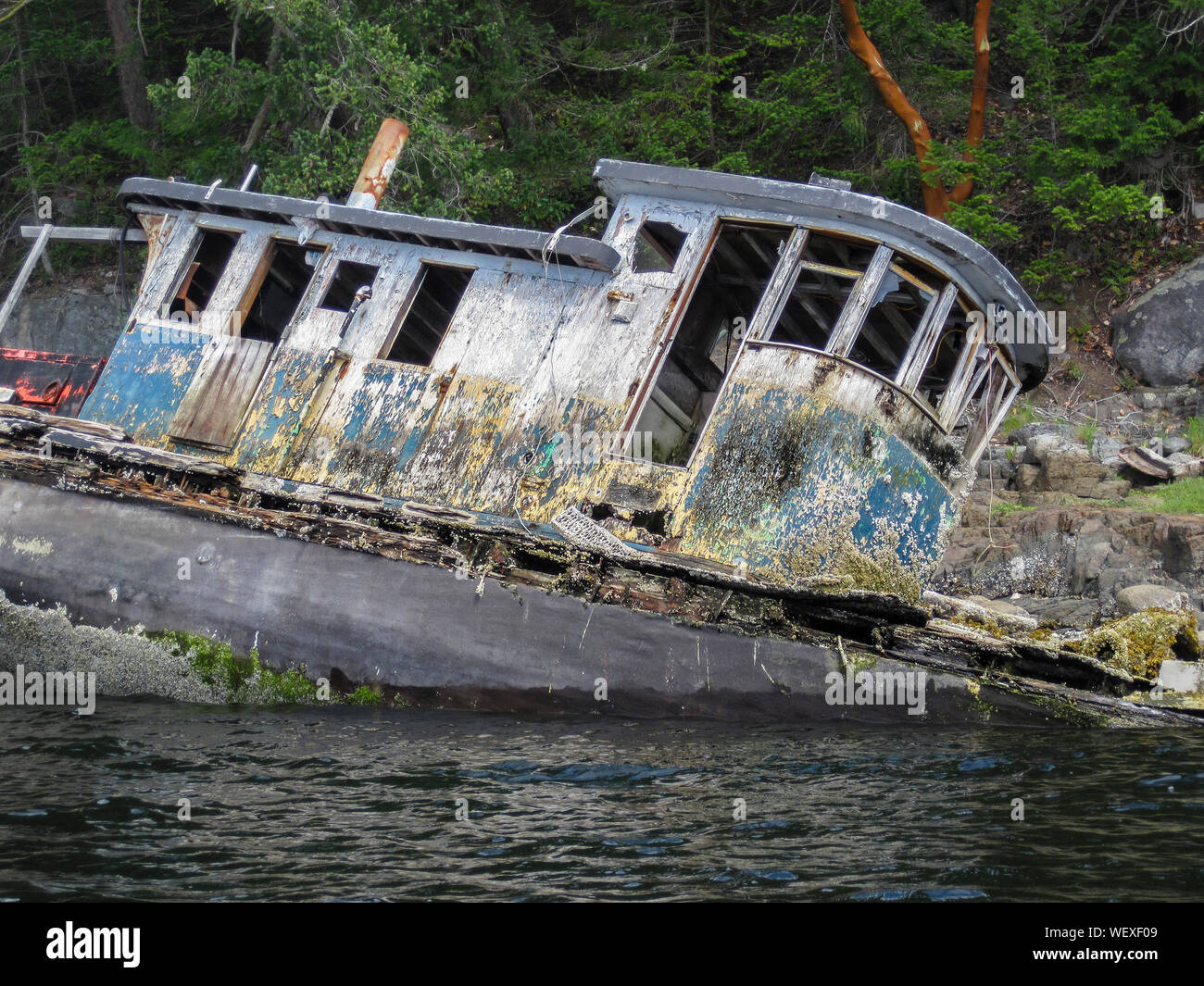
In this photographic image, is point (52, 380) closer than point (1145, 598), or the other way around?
point (1145, 598)

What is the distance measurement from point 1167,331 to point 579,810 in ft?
43.7

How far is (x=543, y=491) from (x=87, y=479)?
12.1 feet

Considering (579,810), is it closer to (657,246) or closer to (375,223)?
(657,246)

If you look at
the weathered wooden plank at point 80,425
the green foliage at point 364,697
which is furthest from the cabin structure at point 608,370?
the green foliage at point 364,697

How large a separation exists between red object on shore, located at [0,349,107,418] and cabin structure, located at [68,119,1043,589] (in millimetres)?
574

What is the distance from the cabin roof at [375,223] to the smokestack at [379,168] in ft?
1.69

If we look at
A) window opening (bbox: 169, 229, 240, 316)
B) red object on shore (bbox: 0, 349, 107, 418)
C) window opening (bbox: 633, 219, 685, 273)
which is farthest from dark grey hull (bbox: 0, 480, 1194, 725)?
window opening (bbox: 633, 219, 685, 273)

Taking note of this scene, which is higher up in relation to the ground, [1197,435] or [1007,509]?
[1197,435]

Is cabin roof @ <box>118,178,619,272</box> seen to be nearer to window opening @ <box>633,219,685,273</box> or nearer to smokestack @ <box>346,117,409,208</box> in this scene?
window opening @ <box>633,219,685,273</box>

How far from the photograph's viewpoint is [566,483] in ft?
29.7

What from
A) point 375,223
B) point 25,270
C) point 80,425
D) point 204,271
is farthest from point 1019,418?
point 25,270

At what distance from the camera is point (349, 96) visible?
54.1 feet

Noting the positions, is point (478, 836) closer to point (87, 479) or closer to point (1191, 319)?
point (87, 479)
